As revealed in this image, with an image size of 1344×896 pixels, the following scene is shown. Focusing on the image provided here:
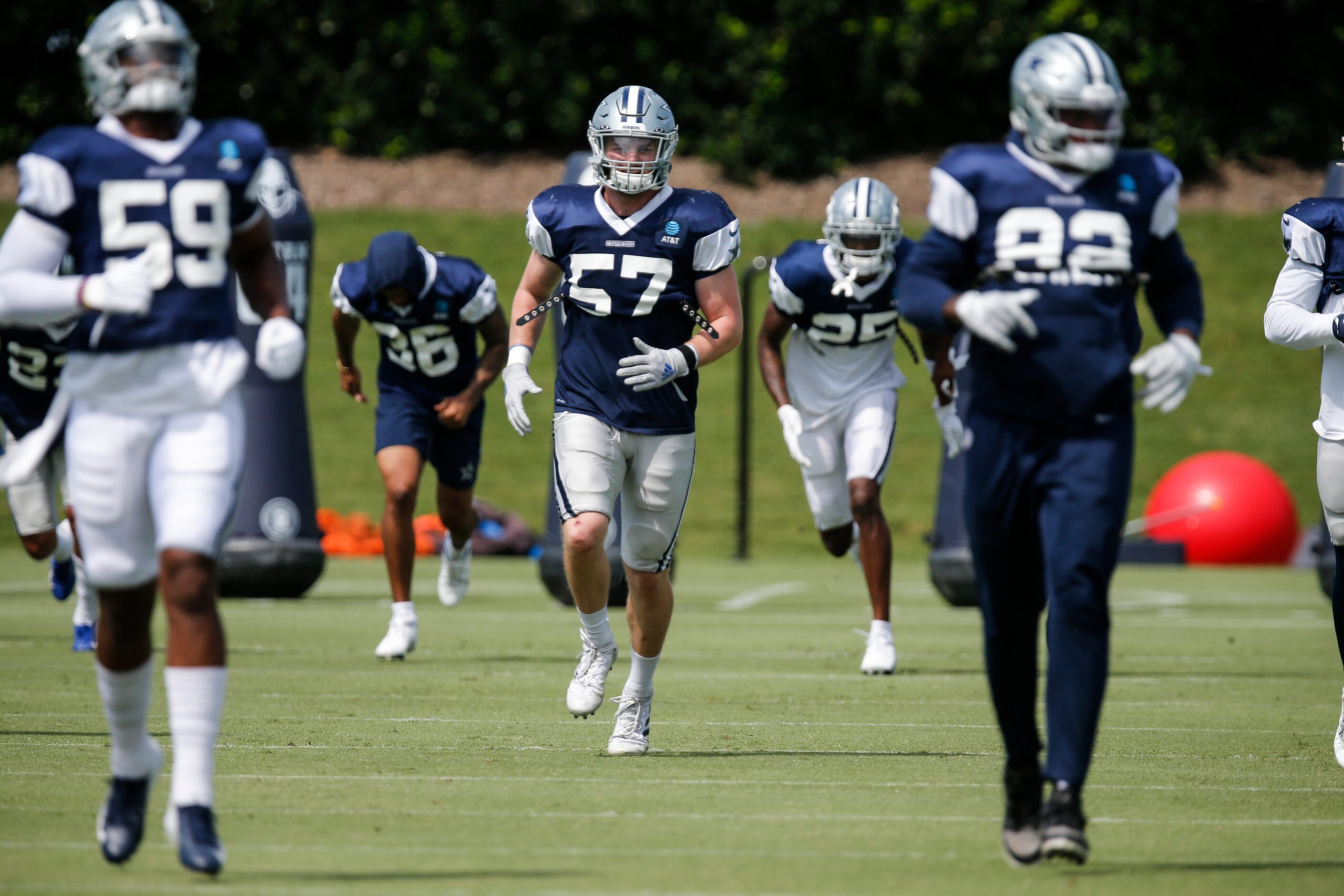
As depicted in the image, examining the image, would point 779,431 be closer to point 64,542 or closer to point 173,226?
point 64,542

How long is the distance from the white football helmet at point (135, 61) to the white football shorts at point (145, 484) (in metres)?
0.66

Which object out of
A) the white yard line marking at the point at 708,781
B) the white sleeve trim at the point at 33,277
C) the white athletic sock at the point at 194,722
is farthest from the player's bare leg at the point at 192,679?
the white yard line marking at the point at 708,781

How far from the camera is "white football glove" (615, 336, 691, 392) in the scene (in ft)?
19.2

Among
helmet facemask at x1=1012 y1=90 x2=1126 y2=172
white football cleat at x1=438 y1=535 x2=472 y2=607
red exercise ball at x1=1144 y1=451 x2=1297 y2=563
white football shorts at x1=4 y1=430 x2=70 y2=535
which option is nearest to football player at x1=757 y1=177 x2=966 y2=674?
white football cleat at x1=438 y1=535 x2=472 y2=607

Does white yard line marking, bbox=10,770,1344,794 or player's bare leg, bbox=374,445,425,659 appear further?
player's bare leg, bbox=374,445,425,659

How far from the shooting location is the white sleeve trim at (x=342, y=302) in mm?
9249

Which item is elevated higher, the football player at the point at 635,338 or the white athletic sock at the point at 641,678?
the football player at the point at 635,338

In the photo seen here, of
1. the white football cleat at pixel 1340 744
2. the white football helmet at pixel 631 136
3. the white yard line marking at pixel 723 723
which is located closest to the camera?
the white football cleat at pixel 1340 744

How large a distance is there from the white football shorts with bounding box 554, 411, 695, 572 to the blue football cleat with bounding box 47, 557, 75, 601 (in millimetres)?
4489

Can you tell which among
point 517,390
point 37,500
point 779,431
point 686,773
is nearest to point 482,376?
point 37,500

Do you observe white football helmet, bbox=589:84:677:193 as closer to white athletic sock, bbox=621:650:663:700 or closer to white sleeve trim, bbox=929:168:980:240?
white athletic sock, bbox=621:650:663:700

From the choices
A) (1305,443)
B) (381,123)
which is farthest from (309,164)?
(1305,443)

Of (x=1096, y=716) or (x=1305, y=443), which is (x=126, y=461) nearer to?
(x=1096, y=716)

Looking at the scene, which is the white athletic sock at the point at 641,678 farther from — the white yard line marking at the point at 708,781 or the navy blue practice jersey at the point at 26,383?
the navy blue practice jersey at the point at 26,383
